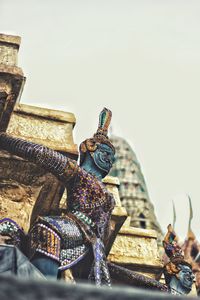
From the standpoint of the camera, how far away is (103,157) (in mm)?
4613

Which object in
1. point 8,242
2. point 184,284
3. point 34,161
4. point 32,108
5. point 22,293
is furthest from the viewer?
point 32,108

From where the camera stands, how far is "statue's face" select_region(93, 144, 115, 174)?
4.58 meters

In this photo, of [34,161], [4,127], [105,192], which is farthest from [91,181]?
[4,127]

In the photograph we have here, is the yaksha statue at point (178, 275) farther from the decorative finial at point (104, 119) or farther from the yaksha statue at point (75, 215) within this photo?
the decorative finial at point (104, 119)

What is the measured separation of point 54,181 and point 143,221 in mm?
19436

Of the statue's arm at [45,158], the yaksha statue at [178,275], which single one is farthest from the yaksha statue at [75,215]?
the yaksha statue at [178,275]

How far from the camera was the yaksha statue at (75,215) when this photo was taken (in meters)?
3.79

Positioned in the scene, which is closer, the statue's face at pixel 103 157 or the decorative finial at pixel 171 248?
the statue's face at pixel 103 157

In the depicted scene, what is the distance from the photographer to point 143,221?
936 inches

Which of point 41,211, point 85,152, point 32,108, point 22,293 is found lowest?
point 22,293

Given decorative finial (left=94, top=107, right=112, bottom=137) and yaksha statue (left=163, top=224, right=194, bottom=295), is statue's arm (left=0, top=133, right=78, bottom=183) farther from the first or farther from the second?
yaksha statue (left=163, top=224, right=194, bottom=295)

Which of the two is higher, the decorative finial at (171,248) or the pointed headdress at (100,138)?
the pointed headdress at (100,138)

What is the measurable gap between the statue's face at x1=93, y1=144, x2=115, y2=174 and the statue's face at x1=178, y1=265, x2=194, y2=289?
3.81ft

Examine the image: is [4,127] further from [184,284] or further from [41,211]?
[184,284]
